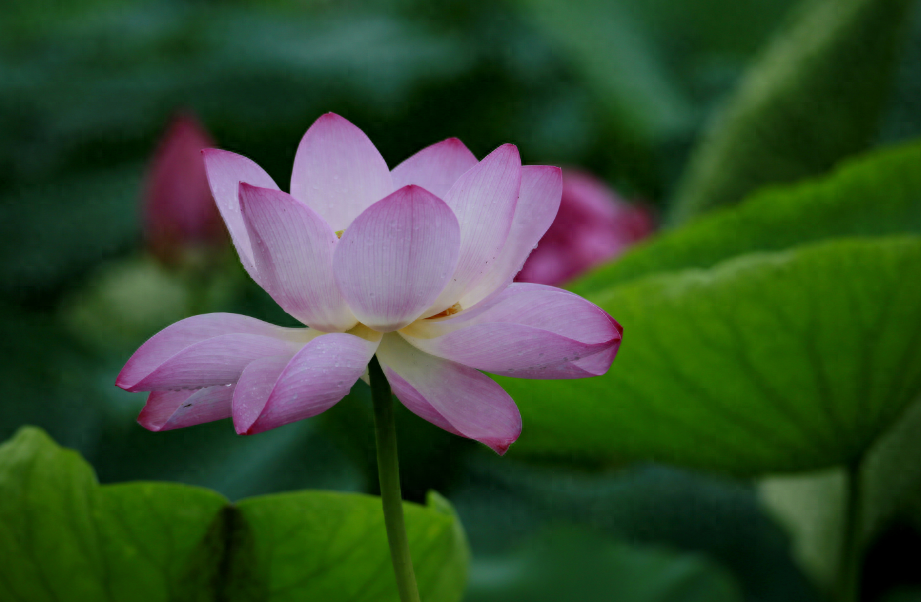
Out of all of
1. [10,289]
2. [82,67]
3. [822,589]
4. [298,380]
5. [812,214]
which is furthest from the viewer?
[82,67]

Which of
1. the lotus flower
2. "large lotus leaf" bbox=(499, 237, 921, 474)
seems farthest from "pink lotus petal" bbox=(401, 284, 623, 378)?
"large lotus leaf" bbox=(499, 237, 921, 474)

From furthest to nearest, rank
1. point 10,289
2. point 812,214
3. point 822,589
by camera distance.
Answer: point 10,289 < point 822,589 < point 812,214

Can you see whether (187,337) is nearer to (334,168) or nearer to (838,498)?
(334,168)

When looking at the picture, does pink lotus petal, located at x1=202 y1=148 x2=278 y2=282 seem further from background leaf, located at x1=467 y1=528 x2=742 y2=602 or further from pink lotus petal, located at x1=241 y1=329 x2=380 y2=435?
background leaf, located at x1=467 y1=528 x2=742 y2=602

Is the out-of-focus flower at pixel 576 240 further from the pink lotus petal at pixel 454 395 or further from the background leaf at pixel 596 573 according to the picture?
the pink lotus petal at pixel 454 395

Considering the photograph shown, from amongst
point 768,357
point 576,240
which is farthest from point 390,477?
point 576,240

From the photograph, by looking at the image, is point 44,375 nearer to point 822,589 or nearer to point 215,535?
point 215,535

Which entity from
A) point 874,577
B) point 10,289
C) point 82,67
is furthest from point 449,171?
point 82,67
